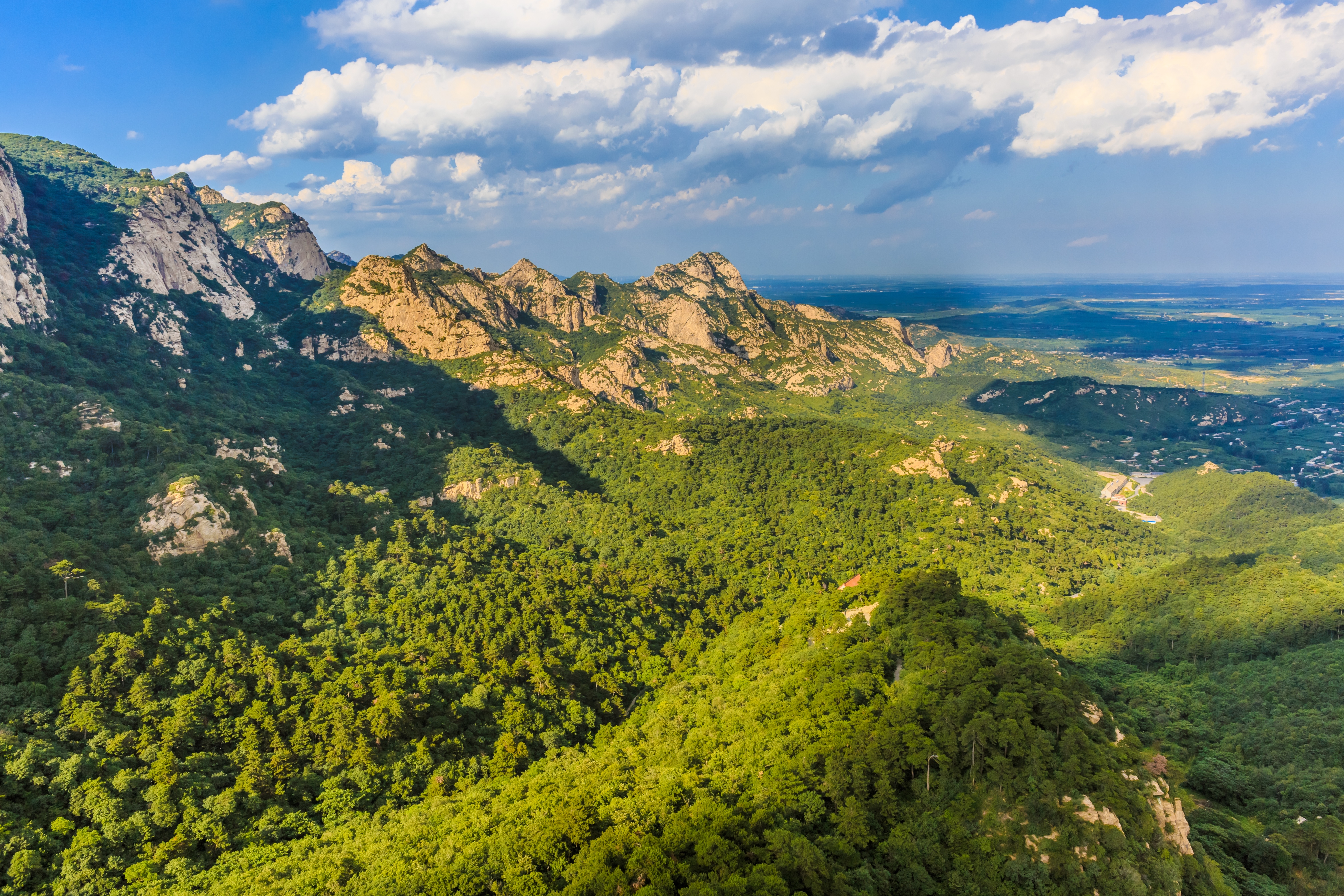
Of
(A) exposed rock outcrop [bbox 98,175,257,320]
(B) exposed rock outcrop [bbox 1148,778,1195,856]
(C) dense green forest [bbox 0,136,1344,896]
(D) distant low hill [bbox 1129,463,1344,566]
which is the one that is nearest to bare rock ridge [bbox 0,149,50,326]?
(C) dense green forest [bbox 0,136,1344,896]

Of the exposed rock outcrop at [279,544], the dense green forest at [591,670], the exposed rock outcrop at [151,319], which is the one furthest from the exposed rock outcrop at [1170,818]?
the exposed rock outcrop at [151,319]

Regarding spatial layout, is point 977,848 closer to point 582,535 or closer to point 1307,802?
point 1307,802

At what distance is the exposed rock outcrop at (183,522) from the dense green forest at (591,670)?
0.92m

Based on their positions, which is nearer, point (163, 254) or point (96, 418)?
point (96, 418)

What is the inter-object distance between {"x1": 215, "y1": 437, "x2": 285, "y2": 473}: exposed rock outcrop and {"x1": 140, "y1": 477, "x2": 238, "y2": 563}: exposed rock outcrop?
25.1 metres

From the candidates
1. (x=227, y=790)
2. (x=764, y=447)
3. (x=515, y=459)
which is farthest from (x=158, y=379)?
(x=764, y=447)

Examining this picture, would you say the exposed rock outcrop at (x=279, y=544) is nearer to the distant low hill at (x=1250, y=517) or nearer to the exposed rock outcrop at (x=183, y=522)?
the exposed rock outcrop at (x=183, y=522)

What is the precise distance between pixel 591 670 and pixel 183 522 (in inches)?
2378

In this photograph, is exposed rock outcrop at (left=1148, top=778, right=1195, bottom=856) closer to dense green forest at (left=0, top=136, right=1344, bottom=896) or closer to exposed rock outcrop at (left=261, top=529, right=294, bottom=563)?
dense green forest at (left=0, top=136, right=1344, bottom=896)

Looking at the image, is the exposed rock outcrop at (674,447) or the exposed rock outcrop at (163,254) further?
the exposed rock outcrop at (674,447)

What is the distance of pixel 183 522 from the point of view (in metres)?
86.3

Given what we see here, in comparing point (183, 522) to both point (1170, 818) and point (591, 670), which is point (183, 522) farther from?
point (1170, 818)

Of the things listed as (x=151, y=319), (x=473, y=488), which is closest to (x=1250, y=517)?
(x=473, y=488)

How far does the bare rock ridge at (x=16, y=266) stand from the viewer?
384ft
